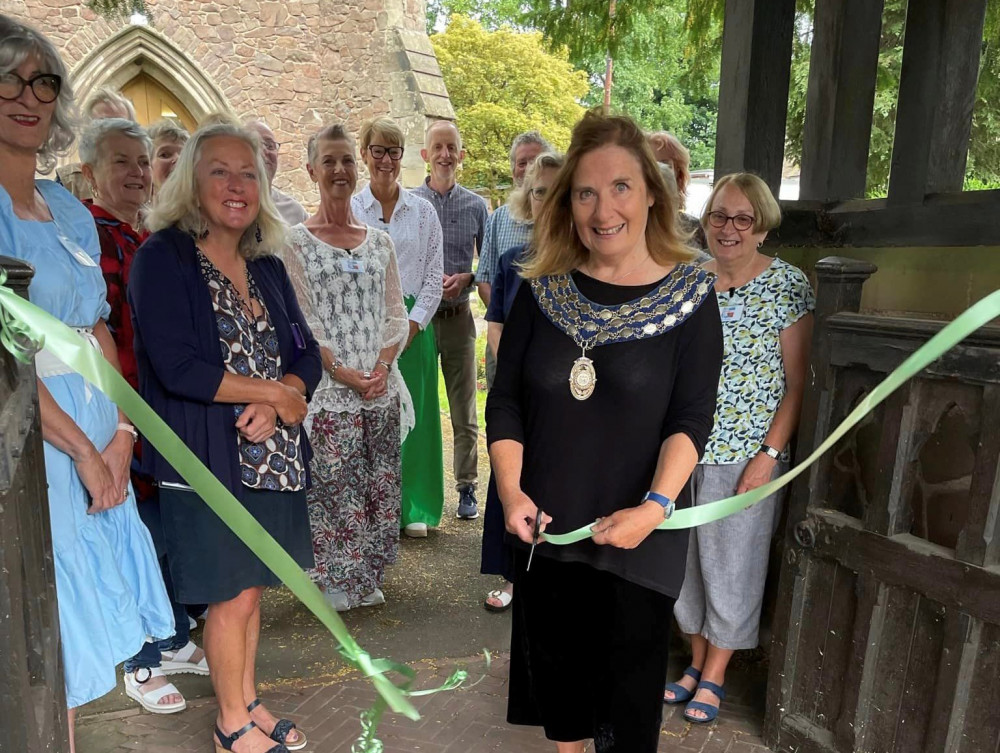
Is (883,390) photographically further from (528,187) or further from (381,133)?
(381,133)

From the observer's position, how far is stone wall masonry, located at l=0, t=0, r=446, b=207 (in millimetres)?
11883

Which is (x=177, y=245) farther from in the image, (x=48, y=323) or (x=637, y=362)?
(x=637, y=362)

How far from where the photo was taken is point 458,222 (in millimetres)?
5336

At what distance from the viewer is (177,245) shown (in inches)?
93.2

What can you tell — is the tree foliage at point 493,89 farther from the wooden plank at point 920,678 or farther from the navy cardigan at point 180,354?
the wooden plank at point 920,678

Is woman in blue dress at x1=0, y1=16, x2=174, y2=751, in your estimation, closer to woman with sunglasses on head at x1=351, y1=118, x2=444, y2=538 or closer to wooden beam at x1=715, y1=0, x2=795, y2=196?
woman with sunglasses on head at x1=351, y1=118, x2=444, y2=538

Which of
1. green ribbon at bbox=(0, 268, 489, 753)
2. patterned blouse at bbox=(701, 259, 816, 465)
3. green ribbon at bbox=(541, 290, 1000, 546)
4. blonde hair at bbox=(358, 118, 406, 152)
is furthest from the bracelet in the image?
blonde hair at bbox=(358, 118, 406, 152)

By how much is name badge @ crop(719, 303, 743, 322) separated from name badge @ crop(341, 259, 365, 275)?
1768 mm

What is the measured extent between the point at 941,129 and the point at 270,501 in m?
3.40

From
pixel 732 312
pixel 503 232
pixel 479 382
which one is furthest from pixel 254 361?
pixel 479 382

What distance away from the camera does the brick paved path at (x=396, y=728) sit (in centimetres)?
280

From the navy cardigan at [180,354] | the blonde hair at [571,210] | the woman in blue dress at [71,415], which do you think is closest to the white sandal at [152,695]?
the woman in blue dress at [71,415]

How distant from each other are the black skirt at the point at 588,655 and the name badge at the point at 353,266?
191 centimetres

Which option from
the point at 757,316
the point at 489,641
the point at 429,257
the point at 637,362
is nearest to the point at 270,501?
the point at 637,362
